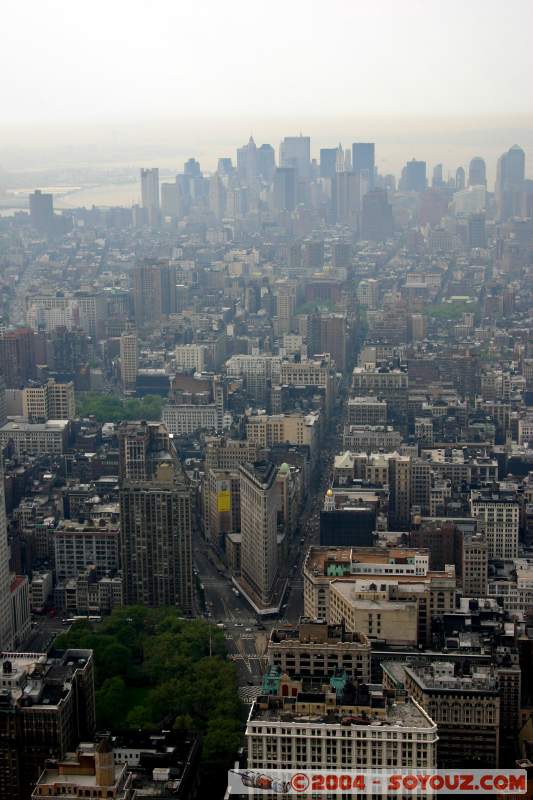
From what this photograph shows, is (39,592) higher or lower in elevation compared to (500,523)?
lower

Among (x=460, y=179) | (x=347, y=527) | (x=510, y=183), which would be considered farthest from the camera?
(x=460, y=179)

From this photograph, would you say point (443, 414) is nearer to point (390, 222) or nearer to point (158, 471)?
point (158, 471)

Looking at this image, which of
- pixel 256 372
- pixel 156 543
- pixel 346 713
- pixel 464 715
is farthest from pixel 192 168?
pixel 346 713

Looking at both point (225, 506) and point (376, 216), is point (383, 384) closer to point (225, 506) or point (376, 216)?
point (225, 506)

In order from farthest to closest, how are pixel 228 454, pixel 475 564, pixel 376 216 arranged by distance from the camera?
pixel 376 216 < pixel 228 454 < pixel 475 564

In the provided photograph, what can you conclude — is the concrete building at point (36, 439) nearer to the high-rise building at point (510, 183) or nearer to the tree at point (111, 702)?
the high-rise building at point (510, 183)

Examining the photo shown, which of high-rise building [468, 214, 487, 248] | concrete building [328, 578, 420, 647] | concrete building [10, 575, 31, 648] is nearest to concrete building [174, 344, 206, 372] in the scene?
concrete building [10, 575, 31, 648]

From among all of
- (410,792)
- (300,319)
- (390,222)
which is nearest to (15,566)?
(410,792)
